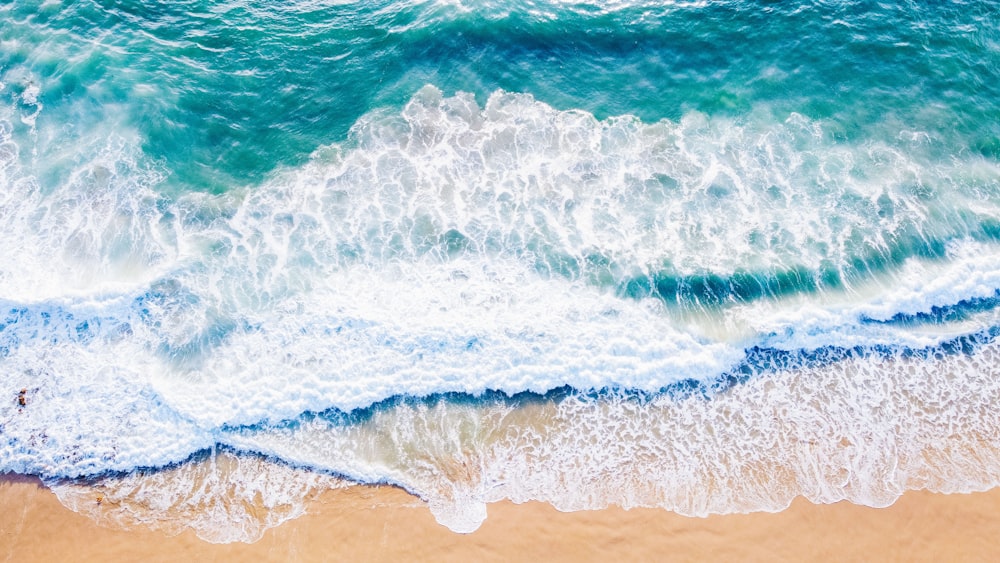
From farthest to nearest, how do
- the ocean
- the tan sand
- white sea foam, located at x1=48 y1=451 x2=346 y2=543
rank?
the ocean < white sea foam, located at x1=48 y1=451 x2=346 y2=543 < the tan sand

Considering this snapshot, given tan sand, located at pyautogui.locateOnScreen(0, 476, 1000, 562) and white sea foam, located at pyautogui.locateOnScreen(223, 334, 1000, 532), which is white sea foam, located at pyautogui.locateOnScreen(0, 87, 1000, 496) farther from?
tan sand, located at pyautogui.locateOnScreen(0, 476, 1000, 562)

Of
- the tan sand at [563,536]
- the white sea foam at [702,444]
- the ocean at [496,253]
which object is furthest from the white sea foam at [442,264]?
the tan sand at [563,536]

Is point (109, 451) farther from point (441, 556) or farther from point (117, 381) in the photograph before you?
point (441, 556)

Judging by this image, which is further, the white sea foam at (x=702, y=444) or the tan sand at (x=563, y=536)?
the white sea foam at (x=702, y=444)

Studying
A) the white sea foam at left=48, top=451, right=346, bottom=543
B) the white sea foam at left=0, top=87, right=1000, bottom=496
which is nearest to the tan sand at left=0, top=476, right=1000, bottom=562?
the white sea foam at left=48, top=451, right=346, bottom=543

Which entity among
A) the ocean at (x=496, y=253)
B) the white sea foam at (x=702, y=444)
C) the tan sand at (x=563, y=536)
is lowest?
the tan sand at (x=563, y=536)

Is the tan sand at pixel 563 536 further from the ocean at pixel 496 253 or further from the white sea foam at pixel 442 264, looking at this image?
the white sea foam at pixel 442 264
